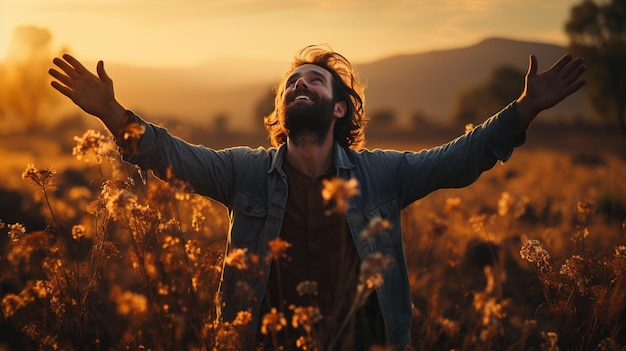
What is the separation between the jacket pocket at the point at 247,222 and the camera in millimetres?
3371

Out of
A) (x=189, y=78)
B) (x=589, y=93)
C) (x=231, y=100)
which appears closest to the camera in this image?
(x=589, y=93)

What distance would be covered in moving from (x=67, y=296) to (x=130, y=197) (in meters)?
0.96

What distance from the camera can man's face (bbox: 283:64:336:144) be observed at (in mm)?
3482

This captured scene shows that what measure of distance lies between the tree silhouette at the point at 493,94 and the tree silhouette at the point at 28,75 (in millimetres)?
33252

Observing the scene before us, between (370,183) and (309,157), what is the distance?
1.27ft

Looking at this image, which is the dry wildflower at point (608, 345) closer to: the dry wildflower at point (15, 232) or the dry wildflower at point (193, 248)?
the dry wildflower at point (193, 248)

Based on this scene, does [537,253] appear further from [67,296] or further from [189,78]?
[189,78]

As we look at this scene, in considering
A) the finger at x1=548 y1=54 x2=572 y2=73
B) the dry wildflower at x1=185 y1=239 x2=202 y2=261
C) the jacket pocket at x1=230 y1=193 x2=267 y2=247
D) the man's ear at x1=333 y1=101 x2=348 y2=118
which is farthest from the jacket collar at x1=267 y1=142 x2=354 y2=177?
the finger at x1=548 y1=54 x2=572 y2=73

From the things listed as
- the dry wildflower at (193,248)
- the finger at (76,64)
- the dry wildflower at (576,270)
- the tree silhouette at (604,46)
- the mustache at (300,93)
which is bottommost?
the dry wildflower at (576,270)

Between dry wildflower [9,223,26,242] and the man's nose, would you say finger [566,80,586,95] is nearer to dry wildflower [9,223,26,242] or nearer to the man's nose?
the man's nose

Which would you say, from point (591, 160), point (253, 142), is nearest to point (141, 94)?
point (253, 142)

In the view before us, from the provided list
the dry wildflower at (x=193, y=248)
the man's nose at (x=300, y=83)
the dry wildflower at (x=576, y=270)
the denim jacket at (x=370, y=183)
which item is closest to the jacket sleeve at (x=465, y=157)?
the denim jacket at (x=370, y=183)

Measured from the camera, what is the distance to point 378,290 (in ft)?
10.8

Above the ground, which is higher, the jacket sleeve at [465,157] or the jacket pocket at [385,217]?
the jacket sleeve at [465,157]
